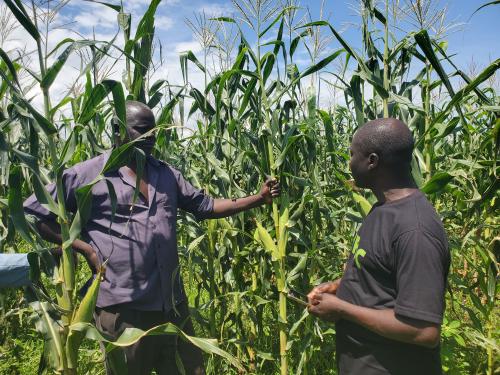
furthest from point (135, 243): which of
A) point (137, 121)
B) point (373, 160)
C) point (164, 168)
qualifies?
point (373, 160)

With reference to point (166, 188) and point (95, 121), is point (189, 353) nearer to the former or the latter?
point (166, 188)

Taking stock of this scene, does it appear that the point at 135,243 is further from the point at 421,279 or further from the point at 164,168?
the point at 421,279

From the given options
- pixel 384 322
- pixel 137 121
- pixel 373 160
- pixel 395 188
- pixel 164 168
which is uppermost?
pixel 137 121

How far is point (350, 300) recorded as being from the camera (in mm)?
1728

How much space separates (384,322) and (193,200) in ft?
5.14

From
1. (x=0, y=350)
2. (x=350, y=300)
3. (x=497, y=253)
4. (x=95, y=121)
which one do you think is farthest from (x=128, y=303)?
(x=497, y=253)

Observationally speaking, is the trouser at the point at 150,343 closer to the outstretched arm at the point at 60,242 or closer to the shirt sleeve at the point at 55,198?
the outstretched arm at the point at 60,242

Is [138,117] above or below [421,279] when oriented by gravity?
above

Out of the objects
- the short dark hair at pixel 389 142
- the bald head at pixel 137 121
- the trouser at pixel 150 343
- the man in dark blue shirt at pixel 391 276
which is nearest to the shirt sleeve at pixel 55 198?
the bald head at pixel 137 121

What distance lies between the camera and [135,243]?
2494 millimetres

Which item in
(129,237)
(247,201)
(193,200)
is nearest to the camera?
(129,237)

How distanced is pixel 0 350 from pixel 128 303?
1895mm

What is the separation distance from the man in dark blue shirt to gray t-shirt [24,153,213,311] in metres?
1.06

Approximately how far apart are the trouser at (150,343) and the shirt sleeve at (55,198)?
58cm
